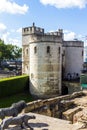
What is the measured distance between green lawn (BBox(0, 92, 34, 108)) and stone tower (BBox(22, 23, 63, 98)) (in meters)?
1.08

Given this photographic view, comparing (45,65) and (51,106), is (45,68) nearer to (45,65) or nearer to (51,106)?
(45,65)

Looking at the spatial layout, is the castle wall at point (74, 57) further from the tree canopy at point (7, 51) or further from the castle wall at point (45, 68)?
the tree canopy at point (7, 51)

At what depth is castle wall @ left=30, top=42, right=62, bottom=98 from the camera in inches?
1512

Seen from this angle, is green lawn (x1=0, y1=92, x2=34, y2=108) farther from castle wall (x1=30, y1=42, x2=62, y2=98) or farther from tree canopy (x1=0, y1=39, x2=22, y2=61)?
tree canopy (x1=0, y1=39, x2=22, y2=61)

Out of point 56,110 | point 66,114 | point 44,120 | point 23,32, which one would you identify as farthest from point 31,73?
point 44,120

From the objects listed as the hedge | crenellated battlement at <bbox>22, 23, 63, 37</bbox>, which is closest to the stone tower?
the hedge

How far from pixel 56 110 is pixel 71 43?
93.2 ft

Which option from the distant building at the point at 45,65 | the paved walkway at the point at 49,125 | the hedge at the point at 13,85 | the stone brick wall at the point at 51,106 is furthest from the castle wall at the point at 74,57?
the paved walkway at the point at 49,125

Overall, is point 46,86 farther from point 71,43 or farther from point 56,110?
point 56,110

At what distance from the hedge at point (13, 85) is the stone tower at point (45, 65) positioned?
56.4 inches

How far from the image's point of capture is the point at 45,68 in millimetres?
38594

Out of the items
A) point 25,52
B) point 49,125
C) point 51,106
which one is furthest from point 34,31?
point 49,125

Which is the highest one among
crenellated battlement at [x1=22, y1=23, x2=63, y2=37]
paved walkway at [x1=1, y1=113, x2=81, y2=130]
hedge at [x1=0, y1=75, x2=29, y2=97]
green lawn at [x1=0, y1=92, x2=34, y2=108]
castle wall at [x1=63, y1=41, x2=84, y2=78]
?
crenellated battlement at [x1=22, y1=23, x2=63, y2=37]

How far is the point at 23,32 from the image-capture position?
46.4m
